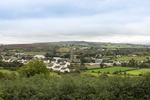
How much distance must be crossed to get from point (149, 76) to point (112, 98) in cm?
326

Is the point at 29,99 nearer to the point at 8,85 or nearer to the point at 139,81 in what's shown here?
the point at 8,85

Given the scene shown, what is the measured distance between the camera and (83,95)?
27.5 meters

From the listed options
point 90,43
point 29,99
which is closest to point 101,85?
point 29,99

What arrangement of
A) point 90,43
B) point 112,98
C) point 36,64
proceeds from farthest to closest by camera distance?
point 90,43
point 36,64
point 112,98

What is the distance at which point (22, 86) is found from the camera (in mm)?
29250

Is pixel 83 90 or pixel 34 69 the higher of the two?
pixel 83 90

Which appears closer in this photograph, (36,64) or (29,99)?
(29,99)

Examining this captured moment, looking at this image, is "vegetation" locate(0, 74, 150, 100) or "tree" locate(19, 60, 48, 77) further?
"tree" locate(19, 60, 48, 77)

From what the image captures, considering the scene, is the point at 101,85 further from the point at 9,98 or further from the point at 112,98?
the point at 9,98

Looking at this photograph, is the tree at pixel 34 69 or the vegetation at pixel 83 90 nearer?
the vegetation at pixel 83 90

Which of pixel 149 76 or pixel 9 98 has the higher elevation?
pixel 149 76

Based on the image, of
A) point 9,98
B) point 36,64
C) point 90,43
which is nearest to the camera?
point 9,98

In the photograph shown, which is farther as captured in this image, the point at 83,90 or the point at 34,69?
the point at 34,69

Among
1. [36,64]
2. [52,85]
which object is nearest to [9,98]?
[52,85]
